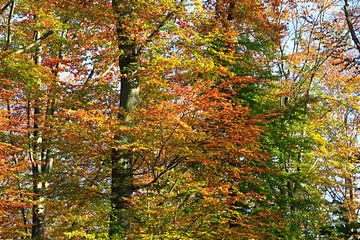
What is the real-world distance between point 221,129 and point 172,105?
149 centimetres

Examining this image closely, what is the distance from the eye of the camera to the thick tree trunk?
7336 millimetres

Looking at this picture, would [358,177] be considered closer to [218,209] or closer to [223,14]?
[223,14]

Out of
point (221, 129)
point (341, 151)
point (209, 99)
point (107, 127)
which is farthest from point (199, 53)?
point (341, 151)

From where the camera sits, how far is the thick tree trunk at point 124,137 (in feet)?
24.1

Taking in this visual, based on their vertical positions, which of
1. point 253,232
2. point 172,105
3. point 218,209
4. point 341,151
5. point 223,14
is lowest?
point 253,232

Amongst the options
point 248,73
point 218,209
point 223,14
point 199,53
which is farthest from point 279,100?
point 218,209

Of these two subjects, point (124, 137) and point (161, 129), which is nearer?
point (161, 129)

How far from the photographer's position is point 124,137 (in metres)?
7.95

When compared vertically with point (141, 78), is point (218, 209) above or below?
below

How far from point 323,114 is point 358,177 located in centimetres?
622

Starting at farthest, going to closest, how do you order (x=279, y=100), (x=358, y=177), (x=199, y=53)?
(x=358, y=177) < (x=279, y=100) < (x=199, y=53)

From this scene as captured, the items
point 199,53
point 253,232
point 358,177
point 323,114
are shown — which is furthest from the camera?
point 358,177

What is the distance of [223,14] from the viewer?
42.8 ft

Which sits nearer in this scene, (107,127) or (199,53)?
(107,127)
